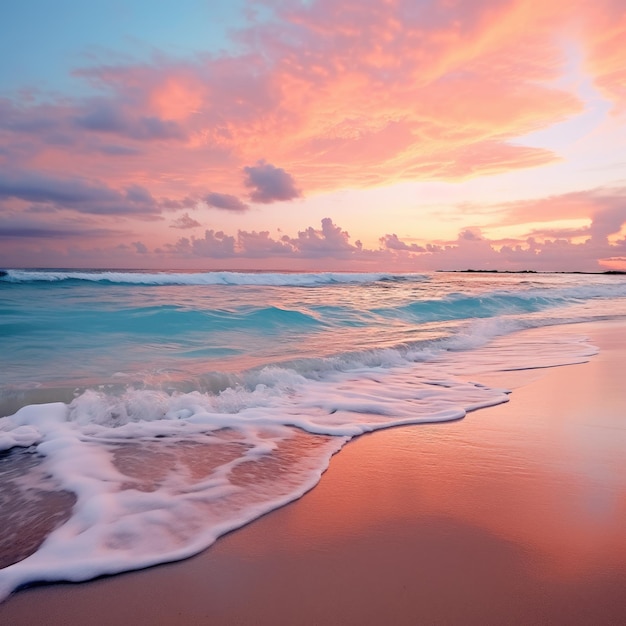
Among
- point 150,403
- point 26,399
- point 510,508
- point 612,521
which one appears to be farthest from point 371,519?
point 26,399

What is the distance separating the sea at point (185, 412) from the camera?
2.36 meters

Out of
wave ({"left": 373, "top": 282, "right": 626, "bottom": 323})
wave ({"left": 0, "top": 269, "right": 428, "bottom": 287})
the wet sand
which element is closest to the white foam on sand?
the wet sand

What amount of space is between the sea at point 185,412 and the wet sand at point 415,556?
0.58 feet

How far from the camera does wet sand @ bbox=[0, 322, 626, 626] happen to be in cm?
174

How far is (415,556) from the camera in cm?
206

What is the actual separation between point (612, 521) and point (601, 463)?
0.82 metres

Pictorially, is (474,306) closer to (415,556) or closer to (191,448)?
(191,448)

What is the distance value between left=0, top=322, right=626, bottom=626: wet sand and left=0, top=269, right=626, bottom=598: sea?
0.58 feet

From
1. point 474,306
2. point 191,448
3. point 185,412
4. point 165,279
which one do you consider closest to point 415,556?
point 191,448

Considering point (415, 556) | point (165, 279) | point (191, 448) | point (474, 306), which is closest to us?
point (415, 556)

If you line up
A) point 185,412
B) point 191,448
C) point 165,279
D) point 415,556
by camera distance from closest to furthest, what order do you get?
1. point 415,556
2. point 191,448
3. point 185,412
4. point 165,279

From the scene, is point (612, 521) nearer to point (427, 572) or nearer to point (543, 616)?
point (543, 616)

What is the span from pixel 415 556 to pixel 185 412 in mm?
2814

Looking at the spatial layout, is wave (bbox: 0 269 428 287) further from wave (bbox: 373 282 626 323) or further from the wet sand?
the wet sand
